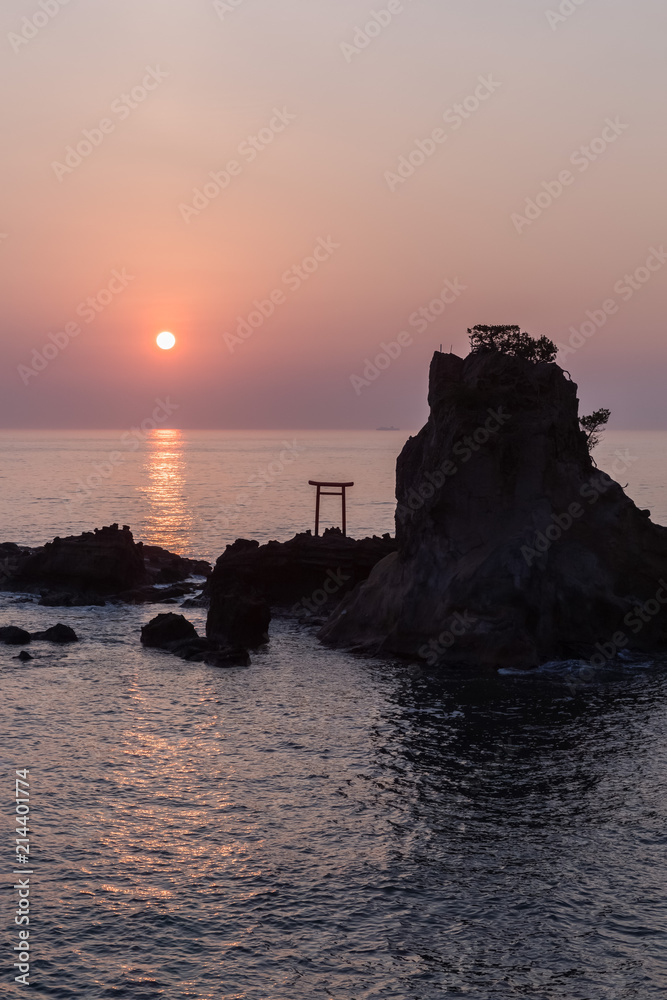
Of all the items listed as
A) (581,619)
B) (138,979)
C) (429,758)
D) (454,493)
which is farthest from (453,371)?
(138,979)

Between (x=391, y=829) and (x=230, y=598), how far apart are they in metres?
27.3

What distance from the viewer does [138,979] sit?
819 inches

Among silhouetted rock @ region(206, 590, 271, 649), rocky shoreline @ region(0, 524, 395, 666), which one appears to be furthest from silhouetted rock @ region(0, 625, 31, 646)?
silhouetted rock @ region(206, 590, 271, 649)

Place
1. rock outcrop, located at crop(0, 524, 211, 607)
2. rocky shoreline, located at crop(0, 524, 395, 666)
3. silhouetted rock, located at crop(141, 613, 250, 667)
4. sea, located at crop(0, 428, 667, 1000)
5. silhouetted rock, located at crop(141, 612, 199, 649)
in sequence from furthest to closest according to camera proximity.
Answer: rock outcrop, located at crop(0, 524, 211, 607), rocky shoreline, located at crop(0, 524, 395, 666), silhouetted rock, located at crop(141, 612, 199, 649), silhouetted rock, located at crop(141, 613, 250, 667), sea, located at crop(0, 428, 667, 1000)

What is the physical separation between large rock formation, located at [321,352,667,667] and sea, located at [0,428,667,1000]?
9.38ft

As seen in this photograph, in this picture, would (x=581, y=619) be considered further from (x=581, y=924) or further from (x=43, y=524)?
(x=43, y=524)

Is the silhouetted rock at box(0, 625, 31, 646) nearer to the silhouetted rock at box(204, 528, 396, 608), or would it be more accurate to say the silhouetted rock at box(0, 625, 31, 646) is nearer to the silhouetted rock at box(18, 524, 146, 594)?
the silhouetted rock at box(204, 528, 396, 608)

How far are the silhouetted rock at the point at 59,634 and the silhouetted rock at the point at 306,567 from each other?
12389 millimetres

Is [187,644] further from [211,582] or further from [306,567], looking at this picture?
[306,567]

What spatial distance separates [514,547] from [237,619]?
53.7ft

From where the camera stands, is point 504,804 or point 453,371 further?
point 453,371

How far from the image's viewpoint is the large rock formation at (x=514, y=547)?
4919 centimetres

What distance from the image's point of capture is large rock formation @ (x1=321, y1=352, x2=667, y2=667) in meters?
49.2

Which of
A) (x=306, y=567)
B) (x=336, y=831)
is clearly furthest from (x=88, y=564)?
(x=336, y=831)
